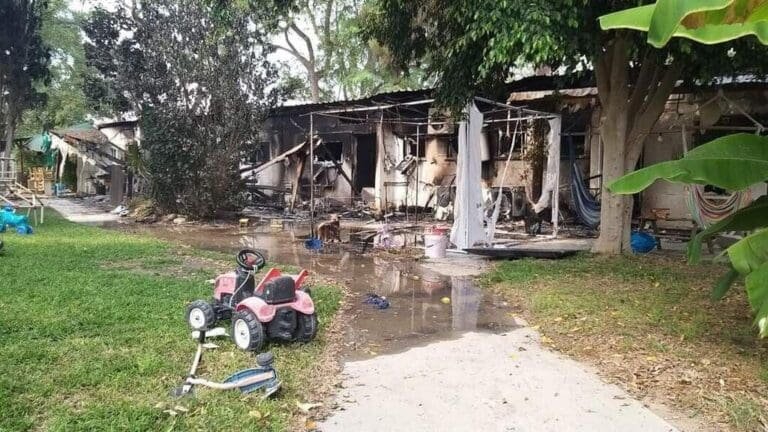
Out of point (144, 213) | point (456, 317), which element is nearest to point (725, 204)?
point (456, 317)

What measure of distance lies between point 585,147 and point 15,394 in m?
12.8

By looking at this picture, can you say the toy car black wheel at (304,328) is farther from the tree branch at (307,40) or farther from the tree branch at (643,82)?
the tree branch at (307,40)

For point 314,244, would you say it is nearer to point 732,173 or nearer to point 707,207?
point 707,207

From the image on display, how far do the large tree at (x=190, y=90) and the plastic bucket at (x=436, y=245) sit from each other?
23.7ft

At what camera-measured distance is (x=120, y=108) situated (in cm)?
1606

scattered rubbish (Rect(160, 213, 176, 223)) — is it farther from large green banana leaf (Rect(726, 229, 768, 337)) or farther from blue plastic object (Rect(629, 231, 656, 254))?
large green banana leaf (Rect(726, 229, 768, 337))

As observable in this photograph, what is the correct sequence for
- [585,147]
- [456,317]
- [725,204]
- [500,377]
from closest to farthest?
[500,377]
[456,317]
[725,204]
[585,147]

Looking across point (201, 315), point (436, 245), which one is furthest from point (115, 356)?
point (436, 245)

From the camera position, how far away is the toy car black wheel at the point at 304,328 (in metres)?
4.61

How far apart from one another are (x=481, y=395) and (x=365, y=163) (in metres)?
15.7

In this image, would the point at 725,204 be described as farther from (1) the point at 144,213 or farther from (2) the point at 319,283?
(1) the point at 144,213

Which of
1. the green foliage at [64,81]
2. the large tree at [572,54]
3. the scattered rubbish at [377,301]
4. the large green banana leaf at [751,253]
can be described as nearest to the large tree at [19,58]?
the green foliage at [64,81]

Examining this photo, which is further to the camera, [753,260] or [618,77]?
[618,77]

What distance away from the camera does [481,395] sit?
3768mm
